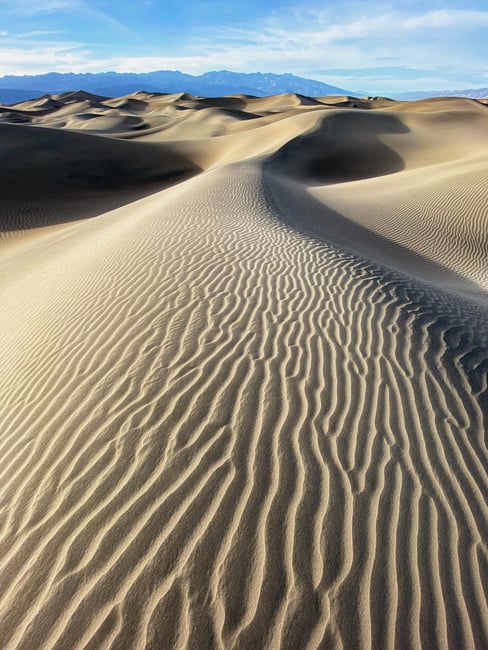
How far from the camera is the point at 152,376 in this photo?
394 centimetres

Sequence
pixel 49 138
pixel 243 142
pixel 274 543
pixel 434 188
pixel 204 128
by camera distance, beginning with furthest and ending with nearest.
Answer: pixel 204 128
pixel 243 142
pixel 49 138
pixel 434 188
pixel 274 543

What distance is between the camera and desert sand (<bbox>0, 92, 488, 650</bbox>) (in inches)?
91.4

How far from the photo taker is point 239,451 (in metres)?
3.17

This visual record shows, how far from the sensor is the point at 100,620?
88.4 inches

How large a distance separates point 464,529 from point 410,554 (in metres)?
0.45

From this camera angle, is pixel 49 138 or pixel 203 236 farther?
pixel 49 138

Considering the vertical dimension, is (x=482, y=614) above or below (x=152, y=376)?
below

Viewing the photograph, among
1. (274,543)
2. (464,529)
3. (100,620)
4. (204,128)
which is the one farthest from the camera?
(204,128)

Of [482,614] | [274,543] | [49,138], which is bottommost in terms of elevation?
[482,614]

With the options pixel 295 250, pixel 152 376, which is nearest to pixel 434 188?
pixel 295 250

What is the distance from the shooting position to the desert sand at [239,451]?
2320 mm

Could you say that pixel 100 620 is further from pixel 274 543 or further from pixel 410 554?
pixel 410 554

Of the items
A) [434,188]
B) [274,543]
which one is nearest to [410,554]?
[274,543]

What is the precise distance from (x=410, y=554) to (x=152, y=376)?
2.31 m
